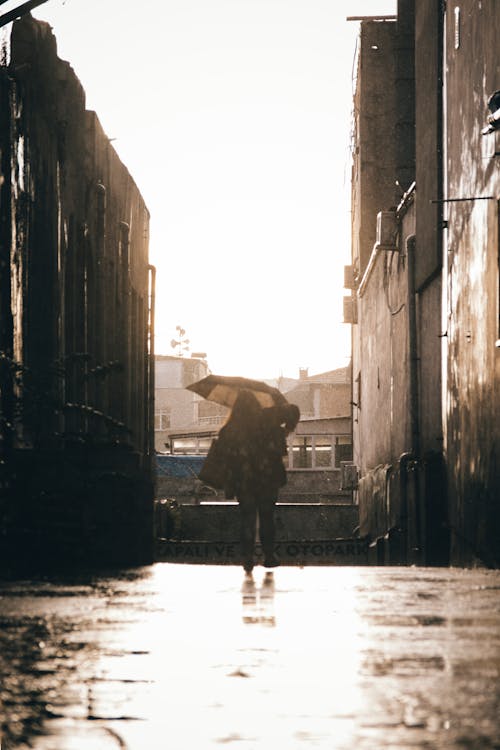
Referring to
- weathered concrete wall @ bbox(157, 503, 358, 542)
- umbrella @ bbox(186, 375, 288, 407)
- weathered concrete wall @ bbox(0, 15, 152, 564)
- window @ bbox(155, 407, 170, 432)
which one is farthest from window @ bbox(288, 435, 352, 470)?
umbrella @ bbox(186, 375, 288, 407)

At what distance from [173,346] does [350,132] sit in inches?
2410

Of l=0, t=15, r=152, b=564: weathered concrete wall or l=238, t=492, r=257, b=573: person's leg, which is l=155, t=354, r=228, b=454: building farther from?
l=238, t=492, r=257, b=573: person's leg

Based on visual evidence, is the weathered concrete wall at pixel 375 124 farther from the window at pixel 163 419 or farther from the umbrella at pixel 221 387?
the window at pixel 163 419

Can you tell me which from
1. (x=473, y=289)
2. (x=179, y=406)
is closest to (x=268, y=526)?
(x=473, y=289)

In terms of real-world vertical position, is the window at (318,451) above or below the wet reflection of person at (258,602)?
above

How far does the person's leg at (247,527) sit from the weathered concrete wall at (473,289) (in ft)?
7.72

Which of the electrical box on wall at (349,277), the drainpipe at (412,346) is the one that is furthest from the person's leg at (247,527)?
the electrical box on wall at (349,277)

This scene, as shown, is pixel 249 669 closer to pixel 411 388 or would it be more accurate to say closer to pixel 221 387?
pixel 221 387

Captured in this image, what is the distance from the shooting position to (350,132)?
120 feet

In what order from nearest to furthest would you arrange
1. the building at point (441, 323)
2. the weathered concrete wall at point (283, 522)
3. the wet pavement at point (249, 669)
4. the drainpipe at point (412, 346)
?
1. the wet pavement at point (249, 669)
2. the building at point (441, 323)
3. the drainpipe at point (412, 346)
4. the weathered concrete wall at point (283, 522)

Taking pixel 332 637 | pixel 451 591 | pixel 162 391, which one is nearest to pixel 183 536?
pixel 451 591

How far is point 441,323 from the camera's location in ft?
55.7

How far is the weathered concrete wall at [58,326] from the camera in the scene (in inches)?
407

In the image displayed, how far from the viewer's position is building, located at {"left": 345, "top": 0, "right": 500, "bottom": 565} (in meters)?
12.5
